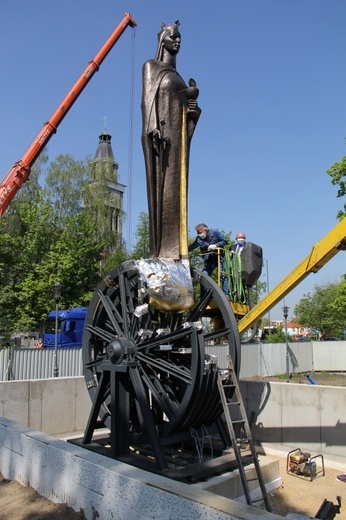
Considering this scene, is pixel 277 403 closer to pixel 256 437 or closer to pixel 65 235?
pixel 256 437

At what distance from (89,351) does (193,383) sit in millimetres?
2626

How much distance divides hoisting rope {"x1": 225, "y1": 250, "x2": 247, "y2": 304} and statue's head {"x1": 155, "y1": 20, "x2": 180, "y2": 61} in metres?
3.56

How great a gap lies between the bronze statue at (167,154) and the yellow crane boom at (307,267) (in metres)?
1.71

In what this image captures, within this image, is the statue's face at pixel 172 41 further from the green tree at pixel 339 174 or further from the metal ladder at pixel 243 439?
the green tree at pixel 339 174

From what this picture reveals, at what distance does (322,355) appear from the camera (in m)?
28.6

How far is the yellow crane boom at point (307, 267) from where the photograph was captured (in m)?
6.94

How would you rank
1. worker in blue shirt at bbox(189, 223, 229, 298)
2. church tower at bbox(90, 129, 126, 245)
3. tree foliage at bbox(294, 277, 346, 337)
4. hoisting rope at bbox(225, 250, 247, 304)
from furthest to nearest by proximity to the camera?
tree foliage at bbox(294, 277, 346, 337), church tower at bbox(90, 129, 126, 245), worker in blue shirt at bbox(189, 223, 229, 298), hoisting rope at bbox(225, 250, 247, 304)

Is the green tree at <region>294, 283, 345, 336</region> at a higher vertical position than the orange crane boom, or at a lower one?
lower

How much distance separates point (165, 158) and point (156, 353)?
2.92m

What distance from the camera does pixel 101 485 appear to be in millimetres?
4320

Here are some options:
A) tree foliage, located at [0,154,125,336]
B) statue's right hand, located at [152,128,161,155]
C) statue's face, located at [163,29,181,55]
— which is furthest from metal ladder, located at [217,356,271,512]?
tree foliage, located at [0,154,125,336]

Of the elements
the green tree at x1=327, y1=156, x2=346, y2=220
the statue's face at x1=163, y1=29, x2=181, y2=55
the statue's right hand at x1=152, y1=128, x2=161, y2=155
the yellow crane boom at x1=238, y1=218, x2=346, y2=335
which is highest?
the green tree at x1=327, y1=156, x2=346, y2=220

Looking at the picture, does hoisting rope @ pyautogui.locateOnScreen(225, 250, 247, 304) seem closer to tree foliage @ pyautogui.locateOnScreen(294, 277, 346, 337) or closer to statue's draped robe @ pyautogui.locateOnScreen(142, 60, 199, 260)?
statue's draped robe @ pyautogui.locateOnScreen(142, 60, 199, 260)

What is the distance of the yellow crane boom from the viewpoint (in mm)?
Result: 6941
